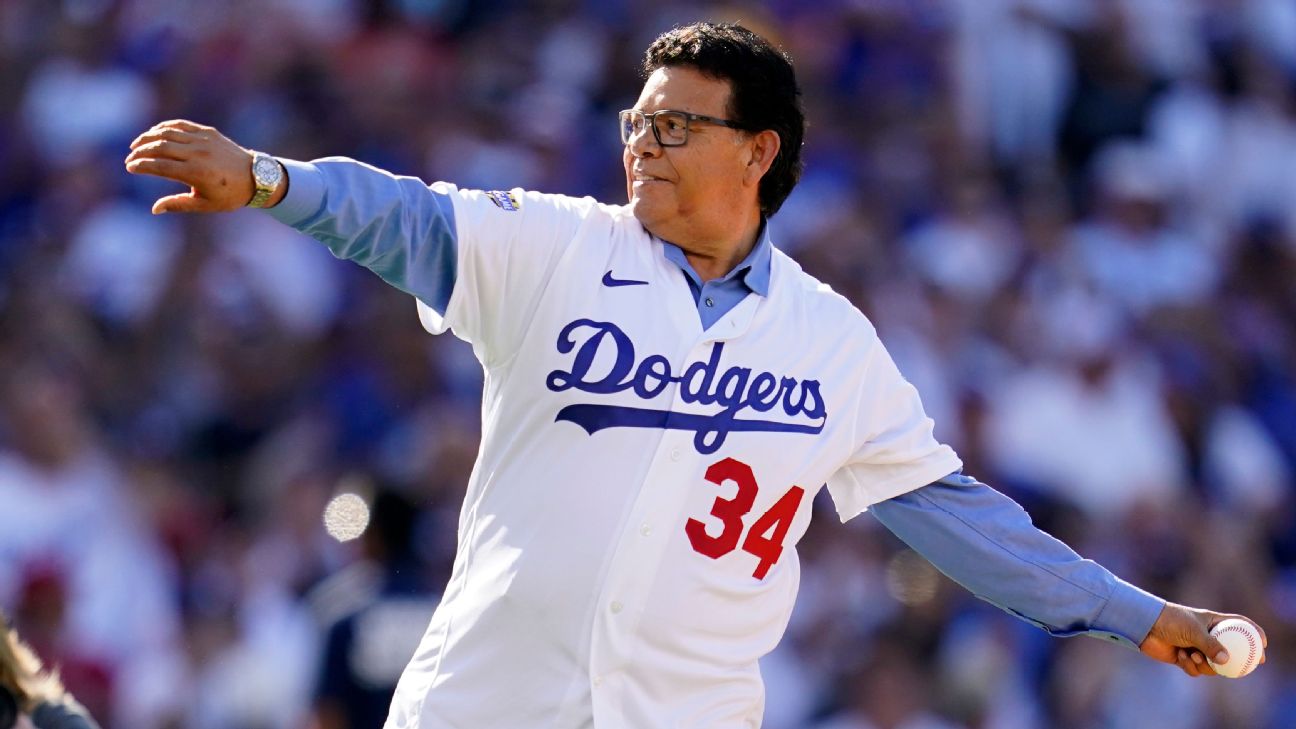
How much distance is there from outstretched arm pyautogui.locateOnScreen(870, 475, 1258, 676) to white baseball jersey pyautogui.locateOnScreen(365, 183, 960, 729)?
1.34 feet

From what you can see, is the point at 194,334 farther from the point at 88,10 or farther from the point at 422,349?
the point at 88,10

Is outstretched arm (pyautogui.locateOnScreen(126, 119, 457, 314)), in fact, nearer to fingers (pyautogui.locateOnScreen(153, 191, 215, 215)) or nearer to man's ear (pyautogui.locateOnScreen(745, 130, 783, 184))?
fingers (pyautogui.locateOnScreen(153, 191, 215, 215))

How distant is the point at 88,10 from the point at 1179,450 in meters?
5.90

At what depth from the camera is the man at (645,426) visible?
13.6 feet

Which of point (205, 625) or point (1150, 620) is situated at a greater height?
point (1150, 620)

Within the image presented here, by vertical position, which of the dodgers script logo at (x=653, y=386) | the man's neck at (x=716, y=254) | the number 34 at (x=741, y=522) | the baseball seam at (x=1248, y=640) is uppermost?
the man's neck at (x=716, y=254)

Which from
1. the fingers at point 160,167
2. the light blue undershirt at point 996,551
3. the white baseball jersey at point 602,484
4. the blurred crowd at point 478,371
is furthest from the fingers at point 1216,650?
the blurred crowd at point 478,371

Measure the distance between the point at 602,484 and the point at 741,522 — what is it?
33 centimetres

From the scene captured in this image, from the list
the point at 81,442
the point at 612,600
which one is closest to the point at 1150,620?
the point at 612,600

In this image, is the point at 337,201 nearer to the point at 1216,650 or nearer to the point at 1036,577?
the point at 1036,577

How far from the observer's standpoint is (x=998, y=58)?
12250 millimetres

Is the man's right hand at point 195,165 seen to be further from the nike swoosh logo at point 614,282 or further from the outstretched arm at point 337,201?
the nike swoosh logo at point 614,282

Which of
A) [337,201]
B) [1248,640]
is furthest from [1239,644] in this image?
[337,201]

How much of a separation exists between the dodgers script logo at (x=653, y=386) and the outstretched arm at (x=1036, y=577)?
0.50 m
